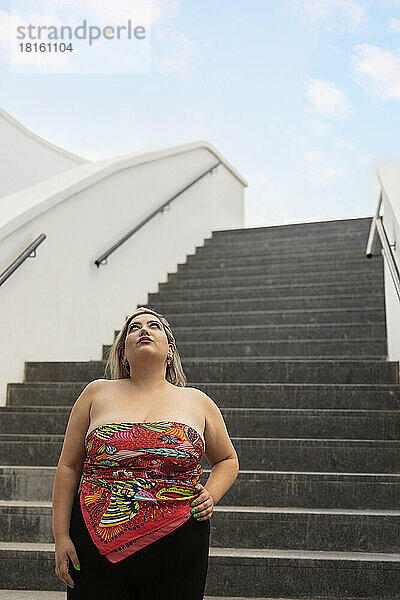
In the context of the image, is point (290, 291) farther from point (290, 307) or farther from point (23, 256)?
point (23, 256)

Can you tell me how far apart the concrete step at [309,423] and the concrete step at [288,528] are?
2.17ft

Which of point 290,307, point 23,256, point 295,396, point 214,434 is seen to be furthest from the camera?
point 290,307

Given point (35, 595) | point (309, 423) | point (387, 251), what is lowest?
point (35, 595)

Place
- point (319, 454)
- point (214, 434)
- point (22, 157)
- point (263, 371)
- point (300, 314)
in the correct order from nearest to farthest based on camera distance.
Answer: point (214, 434), point (319, 454), point (263, 371), point (300, 314), point (22, 157)

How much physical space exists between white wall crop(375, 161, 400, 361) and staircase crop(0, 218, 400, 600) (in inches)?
13.5

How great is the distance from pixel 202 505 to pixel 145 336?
48 cm

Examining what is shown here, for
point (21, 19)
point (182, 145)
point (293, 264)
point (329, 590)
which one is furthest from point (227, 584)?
point (21, 19)

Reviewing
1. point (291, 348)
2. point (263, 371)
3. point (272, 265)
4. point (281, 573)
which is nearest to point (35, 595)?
point (281, 573)

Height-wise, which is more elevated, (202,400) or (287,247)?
(287,247)

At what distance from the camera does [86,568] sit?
1849 mm

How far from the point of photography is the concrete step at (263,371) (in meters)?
4.79

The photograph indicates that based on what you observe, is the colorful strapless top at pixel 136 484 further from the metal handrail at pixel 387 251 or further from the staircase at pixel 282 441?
the metal handrail at pixel 387 251

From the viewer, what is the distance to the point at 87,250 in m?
6.36

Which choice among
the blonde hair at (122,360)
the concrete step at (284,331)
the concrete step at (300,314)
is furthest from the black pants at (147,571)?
the concrete step at (300,314)
